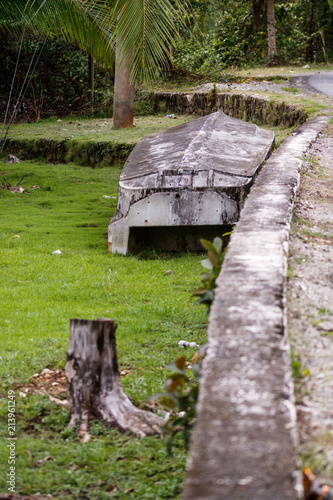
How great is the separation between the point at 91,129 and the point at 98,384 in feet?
33.8

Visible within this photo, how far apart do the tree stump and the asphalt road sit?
10.1 meters

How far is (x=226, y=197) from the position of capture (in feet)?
18.9

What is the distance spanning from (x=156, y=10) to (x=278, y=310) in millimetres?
4616

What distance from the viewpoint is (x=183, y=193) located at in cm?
578

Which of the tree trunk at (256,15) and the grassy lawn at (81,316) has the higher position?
the tree trunk at (256,15)

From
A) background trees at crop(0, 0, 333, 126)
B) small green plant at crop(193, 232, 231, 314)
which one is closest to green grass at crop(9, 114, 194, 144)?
background trees at crop(0, 0, 333, 126)

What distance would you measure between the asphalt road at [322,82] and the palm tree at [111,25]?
430 centimetres

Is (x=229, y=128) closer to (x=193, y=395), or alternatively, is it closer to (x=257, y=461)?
(x=193, y=395)

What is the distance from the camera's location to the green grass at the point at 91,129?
10930 millimetres

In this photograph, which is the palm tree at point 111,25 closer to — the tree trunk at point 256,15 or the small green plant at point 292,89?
the small green plant at point 292,89

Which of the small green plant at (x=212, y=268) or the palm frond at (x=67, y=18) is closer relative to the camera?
the small green plant at (x=212, y=268)

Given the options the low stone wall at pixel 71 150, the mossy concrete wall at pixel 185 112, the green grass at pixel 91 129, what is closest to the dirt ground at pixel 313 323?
the mossy concrete wall at pixel 185 112

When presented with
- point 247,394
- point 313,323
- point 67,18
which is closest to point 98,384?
point 313,323

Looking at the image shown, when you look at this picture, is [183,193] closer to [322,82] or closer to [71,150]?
[71,150]
